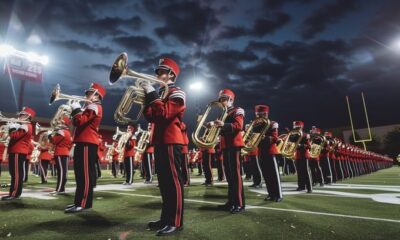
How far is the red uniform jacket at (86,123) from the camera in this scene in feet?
16.6

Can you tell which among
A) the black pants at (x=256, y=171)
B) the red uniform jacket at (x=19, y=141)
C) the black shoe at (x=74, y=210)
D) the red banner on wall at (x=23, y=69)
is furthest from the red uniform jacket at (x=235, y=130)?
the red banner on wall at (x=23, y=69)

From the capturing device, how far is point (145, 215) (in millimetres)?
4719

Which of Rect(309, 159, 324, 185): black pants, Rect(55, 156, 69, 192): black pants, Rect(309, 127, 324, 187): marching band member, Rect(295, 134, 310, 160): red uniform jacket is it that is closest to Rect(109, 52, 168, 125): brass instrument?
Rect(55, 156, 69, 192): black pants

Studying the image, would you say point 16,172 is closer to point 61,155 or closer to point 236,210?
point 61,155

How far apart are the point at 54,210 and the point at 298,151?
20.5 feet

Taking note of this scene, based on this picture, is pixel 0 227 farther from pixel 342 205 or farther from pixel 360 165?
pixel 360 165

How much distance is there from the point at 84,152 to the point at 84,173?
36 centimetres

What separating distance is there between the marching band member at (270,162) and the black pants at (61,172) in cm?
526

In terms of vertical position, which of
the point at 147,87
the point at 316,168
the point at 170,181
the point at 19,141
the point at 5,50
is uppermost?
the point at 5,50

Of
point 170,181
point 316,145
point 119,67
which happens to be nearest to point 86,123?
point 119,67

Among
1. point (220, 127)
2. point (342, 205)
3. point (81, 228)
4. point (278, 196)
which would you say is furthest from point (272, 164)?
point (81, 228)

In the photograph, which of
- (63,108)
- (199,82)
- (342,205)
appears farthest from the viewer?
(199,82)

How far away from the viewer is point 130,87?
155 inches

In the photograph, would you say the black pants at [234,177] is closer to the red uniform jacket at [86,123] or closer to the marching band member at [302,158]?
the red uniform jacket at [86,123]
